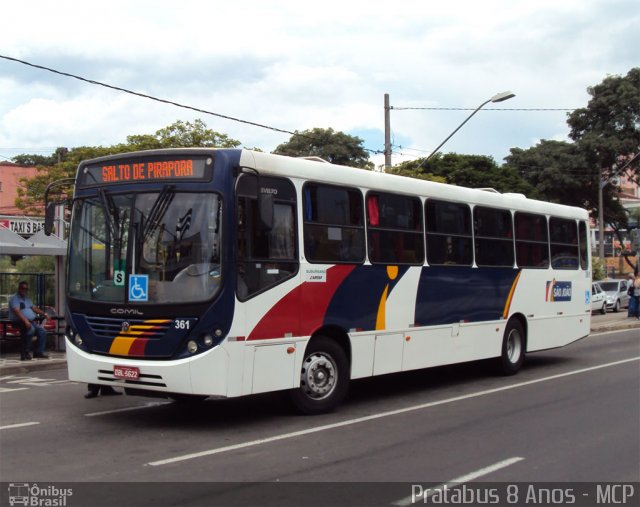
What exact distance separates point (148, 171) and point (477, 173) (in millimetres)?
42697

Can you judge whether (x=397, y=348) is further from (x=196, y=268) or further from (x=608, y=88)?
(x=608, y=88)

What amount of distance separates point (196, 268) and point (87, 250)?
5.46ft

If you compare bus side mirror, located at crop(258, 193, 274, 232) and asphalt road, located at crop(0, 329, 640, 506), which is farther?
bus side mirror, located at crop(258, 193, 274, 232)

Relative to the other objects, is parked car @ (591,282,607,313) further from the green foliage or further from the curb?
the curb

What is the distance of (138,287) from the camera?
27.4 feet

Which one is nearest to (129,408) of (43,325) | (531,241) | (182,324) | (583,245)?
(182,324)

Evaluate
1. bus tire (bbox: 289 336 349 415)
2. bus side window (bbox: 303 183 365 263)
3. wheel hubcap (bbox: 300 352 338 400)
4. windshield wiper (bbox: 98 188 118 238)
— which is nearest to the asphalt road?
bus tire (bbox: 289 336 349 415)

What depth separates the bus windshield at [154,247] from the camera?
8133 mm

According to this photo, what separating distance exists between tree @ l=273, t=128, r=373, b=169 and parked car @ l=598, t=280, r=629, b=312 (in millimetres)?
21367

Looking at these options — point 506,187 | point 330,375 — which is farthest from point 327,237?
point 506,187

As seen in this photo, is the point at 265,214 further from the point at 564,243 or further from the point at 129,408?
the point at 564,243

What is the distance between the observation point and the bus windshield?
8.13 m

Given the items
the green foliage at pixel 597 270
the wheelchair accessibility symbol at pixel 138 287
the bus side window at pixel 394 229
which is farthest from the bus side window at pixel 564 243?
the green foliage at pixel 597 270
